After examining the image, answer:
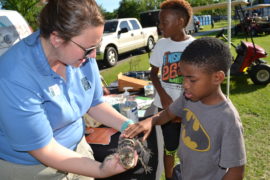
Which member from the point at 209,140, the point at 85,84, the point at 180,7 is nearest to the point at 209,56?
A: the point at 209,140

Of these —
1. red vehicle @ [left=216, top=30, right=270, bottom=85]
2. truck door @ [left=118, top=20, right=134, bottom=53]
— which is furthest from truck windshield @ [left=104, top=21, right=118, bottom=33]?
red vehicle @ [left=216, top=30, right=270, bottom=85]

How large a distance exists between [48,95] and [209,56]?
3.44 feet

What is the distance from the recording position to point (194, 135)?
5.50 ft

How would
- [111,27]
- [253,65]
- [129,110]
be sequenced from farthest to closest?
[111,27] < [253,65] < [129,110]

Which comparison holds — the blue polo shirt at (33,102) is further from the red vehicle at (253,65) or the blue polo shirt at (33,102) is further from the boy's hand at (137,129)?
the red vehicle at (253,65)

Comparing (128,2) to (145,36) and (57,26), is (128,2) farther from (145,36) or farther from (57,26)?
(57,26)

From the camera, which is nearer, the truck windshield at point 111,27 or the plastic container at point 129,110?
the plastic container at point 129,110

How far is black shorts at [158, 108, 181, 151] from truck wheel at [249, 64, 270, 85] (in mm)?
4417

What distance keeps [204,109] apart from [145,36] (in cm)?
1180

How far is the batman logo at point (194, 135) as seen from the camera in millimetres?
1604

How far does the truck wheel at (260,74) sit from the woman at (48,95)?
18.9ft

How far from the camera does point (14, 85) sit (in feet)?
3.89

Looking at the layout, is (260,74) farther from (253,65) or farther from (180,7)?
(180,7)

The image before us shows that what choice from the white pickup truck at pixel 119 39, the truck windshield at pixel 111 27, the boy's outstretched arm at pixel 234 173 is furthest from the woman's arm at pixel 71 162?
the truck windshield at pixel 111 27
